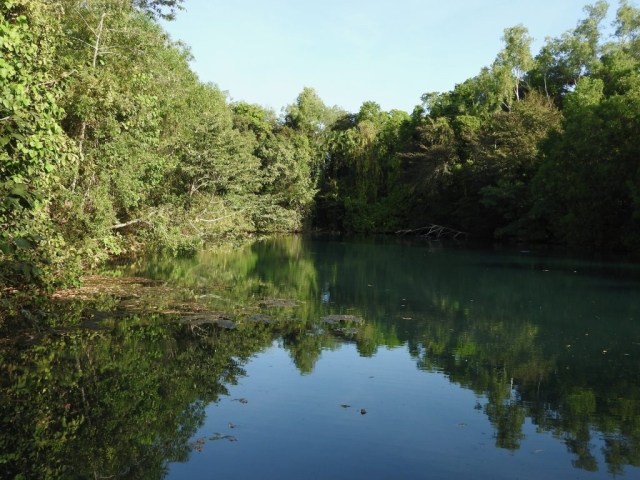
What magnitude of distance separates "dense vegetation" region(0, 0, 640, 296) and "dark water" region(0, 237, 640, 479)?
1.52 metres

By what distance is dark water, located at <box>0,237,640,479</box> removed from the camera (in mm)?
5395

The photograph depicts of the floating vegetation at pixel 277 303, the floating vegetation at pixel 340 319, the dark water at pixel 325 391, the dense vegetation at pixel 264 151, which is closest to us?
the dark water at pixel 325 391

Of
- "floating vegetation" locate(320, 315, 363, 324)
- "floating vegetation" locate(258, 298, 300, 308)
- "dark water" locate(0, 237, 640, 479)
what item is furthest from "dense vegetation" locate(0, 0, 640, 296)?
"floating vegetation" locate(320, 315, 363, 324)

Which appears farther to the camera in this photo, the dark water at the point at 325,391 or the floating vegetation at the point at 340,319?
the floating vegetation at the point at 340,319

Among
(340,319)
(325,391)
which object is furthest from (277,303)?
(325,391)

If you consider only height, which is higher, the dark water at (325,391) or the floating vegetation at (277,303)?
the dark water at (325,391)

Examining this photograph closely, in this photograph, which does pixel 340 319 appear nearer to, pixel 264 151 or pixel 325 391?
pixel 325 391

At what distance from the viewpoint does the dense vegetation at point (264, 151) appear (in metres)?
8.89

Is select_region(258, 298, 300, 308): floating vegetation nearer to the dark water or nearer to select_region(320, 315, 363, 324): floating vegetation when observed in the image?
the dark water

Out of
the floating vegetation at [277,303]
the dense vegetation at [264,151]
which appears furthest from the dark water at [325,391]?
the dense vegetation at [264,151]

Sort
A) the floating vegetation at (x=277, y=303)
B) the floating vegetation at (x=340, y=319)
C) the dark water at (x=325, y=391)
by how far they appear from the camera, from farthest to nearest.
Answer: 1. the floating vegetation at (x=277, y=303)
2. the floating vegetation at (x=340, y=319)
3. the dark water at (x=325, y=391)

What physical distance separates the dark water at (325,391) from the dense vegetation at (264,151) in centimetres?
152

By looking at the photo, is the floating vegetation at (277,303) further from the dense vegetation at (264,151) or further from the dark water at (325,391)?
the dense vegetation at (264,151)

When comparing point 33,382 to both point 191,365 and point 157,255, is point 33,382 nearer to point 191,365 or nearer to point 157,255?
point 191,365
